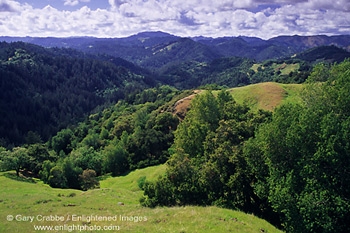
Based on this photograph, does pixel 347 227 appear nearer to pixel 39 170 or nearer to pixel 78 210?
pixel 78 210

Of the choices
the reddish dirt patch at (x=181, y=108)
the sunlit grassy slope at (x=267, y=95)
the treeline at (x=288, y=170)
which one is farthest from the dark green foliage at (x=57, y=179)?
the sunlit grassy slope at (x=267, y=95)

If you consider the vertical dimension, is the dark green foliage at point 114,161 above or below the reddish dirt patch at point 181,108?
below

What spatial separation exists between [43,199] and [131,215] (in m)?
19.7

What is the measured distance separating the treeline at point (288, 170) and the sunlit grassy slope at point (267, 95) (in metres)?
44.7

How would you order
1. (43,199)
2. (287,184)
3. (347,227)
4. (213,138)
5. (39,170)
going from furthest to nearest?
(39,170) < (213,138) < (43,199) < (287,184) < (347,227)

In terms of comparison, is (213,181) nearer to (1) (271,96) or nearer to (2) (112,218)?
(2) (112,218)

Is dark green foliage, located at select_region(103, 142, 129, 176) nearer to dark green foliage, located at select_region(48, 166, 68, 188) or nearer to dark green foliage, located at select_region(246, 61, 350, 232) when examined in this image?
dark green foliage, located at select_region(48, 166, 68, 188)

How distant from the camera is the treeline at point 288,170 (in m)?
22.5

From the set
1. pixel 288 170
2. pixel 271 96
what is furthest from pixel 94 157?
pixel 288 170

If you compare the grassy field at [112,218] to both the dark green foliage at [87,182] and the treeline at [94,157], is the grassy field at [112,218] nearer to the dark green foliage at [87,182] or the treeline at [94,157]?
the dark green foliage at [87,182]

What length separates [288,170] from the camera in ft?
86.2

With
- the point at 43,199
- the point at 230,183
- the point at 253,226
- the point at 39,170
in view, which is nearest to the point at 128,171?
the point at 39,170

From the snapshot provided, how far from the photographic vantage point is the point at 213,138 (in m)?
39.0

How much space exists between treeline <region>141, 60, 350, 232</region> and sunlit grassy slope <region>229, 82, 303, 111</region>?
147 ft
